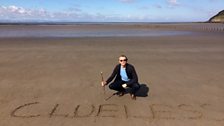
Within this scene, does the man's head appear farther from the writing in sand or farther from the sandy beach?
the writing in sand

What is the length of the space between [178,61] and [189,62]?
2.03ft

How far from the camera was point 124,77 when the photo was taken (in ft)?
31.6

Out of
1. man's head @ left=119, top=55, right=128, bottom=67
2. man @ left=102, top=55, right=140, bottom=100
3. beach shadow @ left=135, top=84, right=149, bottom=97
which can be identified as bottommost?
beach shadow @ left=135, top=84, right=149, bottom=97

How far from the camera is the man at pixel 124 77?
30.8 ft

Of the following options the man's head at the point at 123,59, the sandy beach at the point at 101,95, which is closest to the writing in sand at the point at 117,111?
the sandy beach at the point at 101,95

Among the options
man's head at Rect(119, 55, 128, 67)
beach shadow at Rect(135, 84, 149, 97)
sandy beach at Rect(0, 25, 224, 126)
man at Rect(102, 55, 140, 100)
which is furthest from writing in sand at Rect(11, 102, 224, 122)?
man's head at Rect(119, 55, 128, 67)

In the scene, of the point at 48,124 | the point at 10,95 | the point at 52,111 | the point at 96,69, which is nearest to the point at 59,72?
the point at 96,69

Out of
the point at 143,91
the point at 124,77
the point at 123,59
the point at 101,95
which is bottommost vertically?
the point at 143,91

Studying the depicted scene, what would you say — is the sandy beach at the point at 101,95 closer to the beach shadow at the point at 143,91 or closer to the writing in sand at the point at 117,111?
the writing in sand at the point at 117,111

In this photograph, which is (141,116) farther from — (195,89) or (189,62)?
(189,62)

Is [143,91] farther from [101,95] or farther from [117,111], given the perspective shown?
[117,111]

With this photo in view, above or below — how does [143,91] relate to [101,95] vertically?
below

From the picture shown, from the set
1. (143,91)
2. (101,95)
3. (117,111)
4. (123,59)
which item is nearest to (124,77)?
(123,59)

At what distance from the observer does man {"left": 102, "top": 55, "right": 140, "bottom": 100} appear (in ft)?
30.8
